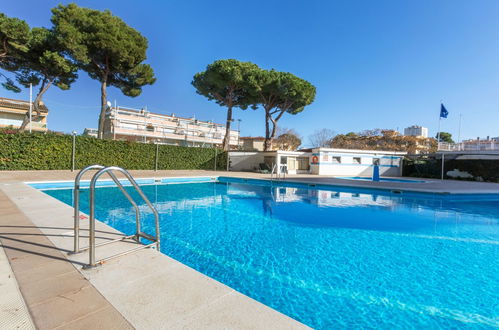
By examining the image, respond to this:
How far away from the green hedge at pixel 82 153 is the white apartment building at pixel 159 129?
1007 centimetres

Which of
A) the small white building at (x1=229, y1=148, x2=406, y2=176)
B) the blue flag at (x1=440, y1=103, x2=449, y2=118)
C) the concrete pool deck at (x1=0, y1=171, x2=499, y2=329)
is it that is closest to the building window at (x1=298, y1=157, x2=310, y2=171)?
the small white building at (x1=229, y1=148, x2=406, y2=176)

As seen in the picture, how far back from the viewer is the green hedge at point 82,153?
42.7 ft

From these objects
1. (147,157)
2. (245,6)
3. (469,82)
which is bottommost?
(147,157)

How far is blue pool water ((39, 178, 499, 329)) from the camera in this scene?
2.83 metres

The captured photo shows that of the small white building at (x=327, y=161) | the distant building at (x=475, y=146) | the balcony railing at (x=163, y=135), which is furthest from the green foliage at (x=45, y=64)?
the distant building at (x=475, y=146)

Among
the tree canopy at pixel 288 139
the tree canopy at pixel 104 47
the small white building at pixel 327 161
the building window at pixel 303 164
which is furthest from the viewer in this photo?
the tree canopy at pixel 288 139

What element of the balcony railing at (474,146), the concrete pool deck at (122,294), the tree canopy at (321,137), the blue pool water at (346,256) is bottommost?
the blue pool water at (346,256)

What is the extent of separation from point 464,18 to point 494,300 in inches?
590

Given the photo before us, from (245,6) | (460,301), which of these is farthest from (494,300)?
(245,6)

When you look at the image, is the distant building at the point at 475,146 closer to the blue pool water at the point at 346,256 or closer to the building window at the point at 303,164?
the building window at the point at 303,164

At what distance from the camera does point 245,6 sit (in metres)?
14.9

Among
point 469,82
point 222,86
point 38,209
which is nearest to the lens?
point 38,209

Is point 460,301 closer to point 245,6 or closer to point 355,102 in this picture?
point 245,6

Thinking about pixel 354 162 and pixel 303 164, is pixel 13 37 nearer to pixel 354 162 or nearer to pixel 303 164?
pixel 303 164
